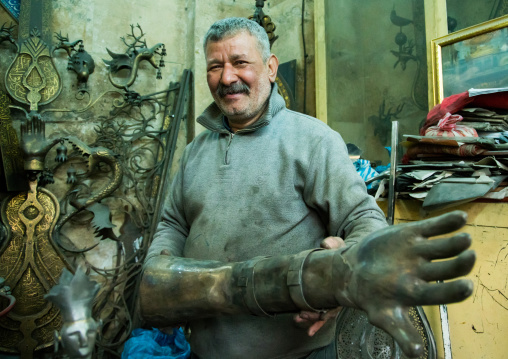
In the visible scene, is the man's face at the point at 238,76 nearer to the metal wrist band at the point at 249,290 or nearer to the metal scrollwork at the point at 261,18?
the metal wrist band at the point at 249,290

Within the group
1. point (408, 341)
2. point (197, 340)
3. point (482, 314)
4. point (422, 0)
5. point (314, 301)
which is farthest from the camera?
point (422, 0)

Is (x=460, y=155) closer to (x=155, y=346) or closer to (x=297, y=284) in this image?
(x=297, y=284)

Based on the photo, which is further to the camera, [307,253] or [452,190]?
[452,190]

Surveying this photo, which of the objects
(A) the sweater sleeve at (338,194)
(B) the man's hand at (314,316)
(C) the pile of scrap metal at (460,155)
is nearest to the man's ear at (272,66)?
(A) the sweater sleeve at (338,194)

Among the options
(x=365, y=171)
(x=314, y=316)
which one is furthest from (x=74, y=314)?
(x=365, y=171)

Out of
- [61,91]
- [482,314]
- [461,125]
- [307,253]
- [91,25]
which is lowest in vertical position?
[482,314]

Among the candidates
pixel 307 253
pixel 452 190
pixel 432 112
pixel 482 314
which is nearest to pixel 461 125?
pixel 432 112

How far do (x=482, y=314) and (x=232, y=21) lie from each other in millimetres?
1603

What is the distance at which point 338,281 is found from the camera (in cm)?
79

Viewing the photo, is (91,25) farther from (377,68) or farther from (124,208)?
(377,68)

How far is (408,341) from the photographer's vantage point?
0.66 metres

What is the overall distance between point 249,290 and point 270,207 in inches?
13.0

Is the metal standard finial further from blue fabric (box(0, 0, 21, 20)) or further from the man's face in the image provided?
blue fabric (box(0, 0, 21, 20))

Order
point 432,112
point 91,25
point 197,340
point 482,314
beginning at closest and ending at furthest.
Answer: point 197,340, point 482,314, point 432,112, point 91,25
